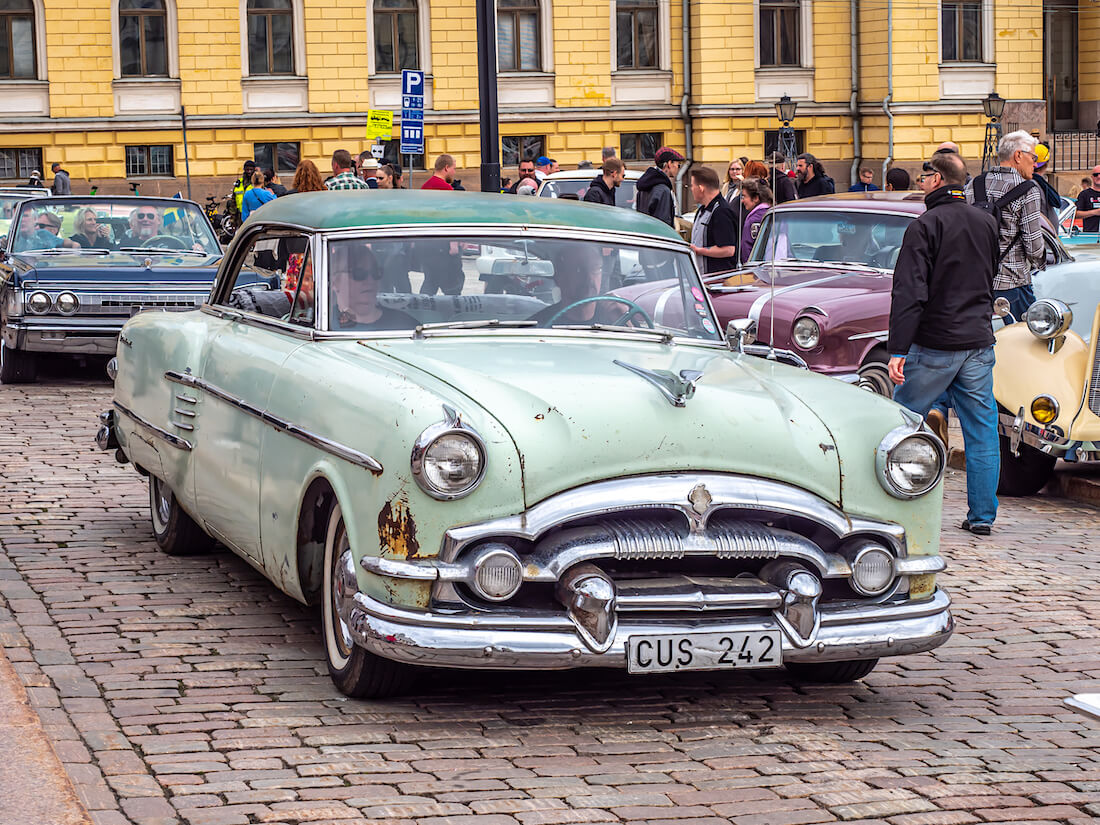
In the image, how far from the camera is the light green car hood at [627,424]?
5043 mm

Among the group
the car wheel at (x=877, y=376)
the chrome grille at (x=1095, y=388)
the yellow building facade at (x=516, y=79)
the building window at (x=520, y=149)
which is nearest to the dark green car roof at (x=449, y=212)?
the chrome grille at (x=1095, y=388)

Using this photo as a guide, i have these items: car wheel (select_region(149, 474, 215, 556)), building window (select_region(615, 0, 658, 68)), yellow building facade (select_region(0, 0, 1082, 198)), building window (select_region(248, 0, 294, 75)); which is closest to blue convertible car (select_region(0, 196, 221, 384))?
car wheel (select_region(149, 474, 215, 556))

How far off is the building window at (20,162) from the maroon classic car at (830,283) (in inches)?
1117

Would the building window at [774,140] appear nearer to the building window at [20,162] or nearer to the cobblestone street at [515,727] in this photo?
the building window at [20,162]

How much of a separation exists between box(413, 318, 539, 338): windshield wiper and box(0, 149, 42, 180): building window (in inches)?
1349

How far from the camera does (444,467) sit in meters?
4.97

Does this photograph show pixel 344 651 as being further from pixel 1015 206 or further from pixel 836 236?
pixel 836 236

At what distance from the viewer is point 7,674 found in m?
5.59

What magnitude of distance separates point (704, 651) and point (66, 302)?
10.3 metres

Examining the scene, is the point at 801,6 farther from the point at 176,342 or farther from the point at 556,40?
the point at 176,342

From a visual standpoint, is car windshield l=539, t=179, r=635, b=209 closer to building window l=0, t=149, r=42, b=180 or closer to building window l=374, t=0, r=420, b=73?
building window l=374, t=0, r=420, b=73

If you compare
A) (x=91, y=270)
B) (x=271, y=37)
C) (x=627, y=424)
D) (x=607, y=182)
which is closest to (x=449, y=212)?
(x=627, y=424)

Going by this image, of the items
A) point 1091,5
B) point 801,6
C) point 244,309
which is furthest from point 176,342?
point 1091,5

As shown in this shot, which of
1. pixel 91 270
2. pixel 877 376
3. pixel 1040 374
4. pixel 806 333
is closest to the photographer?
pixel 1040 374
